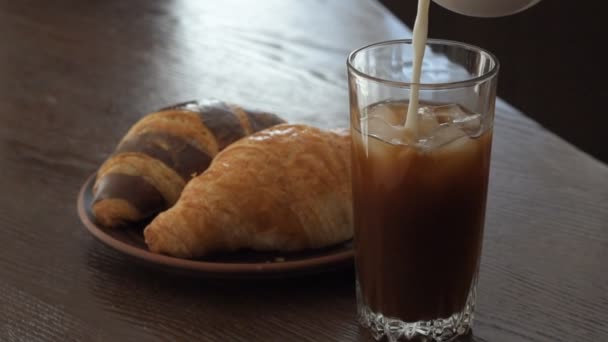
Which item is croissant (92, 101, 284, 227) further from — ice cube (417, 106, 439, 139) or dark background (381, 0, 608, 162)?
dark background (381, 0, 608, 162)

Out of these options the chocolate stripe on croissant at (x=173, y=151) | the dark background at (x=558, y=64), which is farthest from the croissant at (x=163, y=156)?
the dark background at (x=558, y=64)

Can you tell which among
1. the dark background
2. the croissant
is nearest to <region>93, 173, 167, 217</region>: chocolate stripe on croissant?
the croissant

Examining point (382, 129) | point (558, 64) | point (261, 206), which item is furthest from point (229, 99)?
point (558, 64)

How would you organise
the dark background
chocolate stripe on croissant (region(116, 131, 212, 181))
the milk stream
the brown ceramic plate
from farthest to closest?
the dark background
chocolate stripe on croissant (region(116, 131, 212, 181))
the brown ceramic plate
the milk stream

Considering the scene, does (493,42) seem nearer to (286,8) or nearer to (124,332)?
(286,8)

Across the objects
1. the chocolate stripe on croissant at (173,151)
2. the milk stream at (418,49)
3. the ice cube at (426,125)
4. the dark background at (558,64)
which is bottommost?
the dark background at (558,64)

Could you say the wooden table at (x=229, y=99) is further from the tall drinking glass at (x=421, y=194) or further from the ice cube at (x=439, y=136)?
the ice cube at (x=439, y=136)
